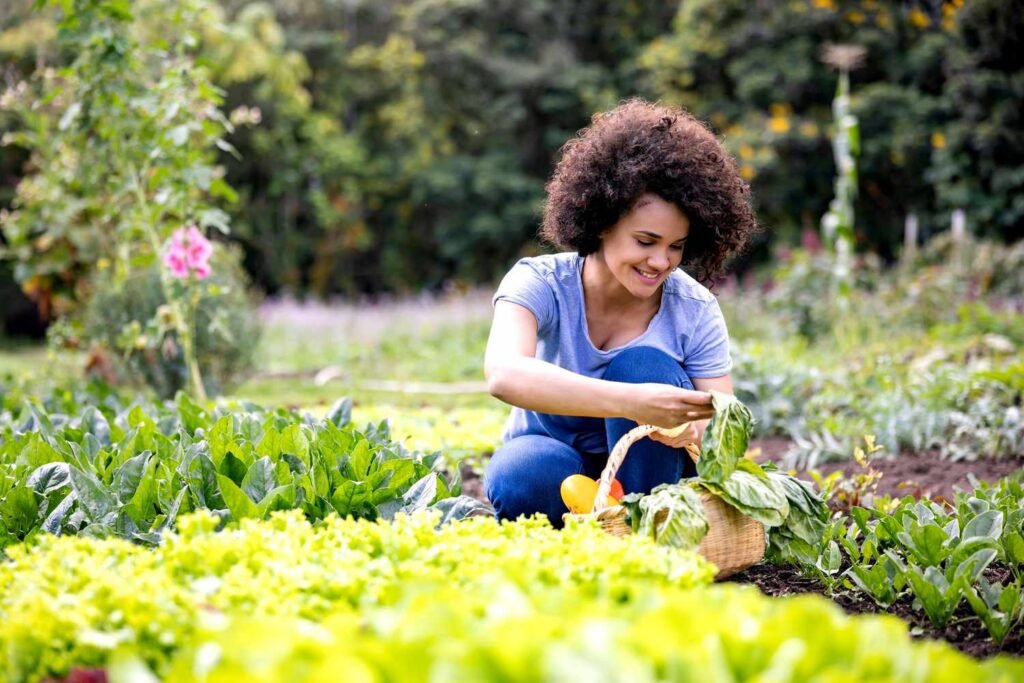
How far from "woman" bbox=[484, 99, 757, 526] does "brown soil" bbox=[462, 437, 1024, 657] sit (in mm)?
411

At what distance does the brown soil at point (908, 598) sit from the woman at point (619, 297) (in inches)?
16.2

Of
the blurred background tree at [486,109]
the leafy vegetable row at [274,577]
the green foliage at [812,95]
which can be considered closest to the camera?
the leafy vegetable row at [274,577]

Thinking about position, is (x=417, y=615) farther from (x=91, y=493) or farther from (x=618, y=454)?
(x=91, y=493)

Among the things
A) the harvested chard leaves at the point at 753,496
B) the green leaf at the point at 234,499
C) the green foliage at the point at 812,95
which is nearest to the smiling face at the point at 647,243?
the harvested chard leaves at the point at 753,496

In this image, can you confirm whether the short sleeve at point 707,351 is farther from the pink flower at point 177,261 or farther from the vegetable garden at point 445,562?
the pink flower at point 177,261

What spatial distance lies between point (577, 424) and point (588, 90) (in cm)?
1406

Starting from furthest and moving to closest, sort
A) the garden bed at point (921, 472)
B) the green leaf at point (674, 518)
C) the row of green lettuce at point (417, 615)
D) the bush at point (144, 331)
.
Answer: the bush at point (144, 331) → the garden bed at point (921, 472) → the green leaf at point (674, 518) → the row of green lettuce at point (417, 615)

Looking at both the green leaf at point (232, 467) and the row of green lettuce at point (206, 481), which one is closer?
the row of green lettuce at point (206, 481)

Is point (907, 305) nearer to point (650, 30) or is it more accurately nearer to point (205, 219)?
point (205, 219)

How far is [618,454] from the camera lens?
8.57ft

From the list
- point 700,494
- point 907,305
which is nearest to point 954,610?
point 700,494

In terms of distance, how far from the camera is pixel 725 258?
3139 millimetres

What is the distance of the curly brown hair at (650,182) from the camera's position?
283cm

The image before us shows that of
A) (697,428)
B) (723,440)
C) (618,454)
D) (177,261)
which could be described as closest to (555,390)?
(618,454)
